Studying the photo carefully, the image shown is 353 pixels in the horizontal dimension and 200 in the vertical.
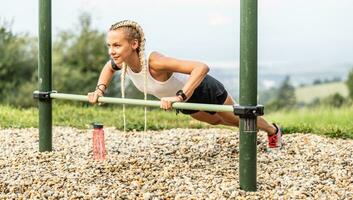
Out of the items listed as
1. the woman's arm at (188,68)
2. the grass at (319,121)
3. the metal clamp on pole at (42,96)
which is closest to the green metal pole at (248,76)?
the woman's arm at (188,68)

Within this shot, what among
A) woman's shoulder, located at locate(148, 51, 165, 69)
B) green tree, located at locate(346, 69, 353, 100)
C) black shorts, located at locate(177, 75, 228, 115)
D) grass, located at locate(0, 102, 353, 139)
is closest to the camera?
woman's shoulder, located at locate(148, 51, 165, 69)

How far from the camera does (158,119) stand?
8.00 m

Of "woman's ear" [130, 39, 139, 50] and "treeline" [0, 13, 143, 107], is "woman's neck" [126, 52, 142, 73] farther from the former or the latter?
"treeline" [0, 13, 143, 107]

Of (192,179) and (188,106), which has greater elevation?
(188,106)

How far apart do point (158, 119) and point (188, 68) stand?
12.6 ft

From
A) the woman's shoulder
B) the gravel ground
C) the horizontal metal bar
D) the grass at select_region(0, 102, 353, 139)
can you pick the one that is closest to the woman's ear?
the woman's shoulder

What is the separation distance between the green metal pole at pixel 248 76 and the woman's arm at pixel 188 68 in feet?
1.27

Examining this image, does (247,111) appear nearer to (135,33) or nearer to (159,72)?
(159,72)

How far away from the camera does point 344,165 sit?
188 inches

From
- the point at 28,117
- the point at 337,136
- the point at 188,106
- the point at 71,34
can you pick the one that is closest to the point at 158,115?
the point at 28,117

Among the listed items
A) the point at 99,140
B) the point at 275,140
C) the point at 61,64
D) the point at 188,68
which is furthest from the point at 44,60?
the point at 61,64

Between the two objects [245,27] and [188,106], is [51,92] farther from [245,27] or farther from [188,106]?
[245,27]

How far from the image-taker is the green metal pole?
3826mm

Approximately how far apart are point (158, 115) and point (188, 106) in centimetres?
441
